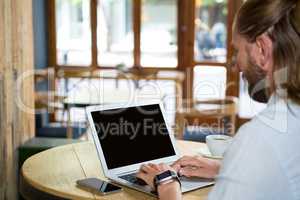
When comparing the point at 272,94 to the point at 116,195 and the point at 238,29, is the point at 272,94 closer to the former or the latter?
the point at 238,29

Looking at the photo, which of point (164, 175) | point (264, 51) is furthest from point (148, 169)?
point (264, 51)

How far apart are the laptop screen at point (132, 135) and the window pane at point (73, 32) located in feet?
14.4

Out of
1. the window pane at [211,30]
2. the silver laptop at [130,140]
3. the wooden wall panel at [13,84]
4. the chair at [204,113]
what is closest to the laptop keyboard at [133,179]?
the silver laptop at [130,140]

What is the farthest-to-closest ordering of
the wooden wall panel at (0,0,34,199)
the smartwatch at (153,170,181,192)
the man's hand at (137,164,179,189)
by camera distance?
the wooden wall panel at (0,0,34,199) → the man's hand at (137,164,179,189) → the smartwatch at (153,170,181,192)

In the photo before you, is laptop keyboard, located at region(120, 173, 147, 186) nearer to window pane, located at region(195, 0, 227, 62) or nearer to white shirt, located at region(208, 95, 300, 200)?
white shirt, located at region(208, 95, 300, 200)

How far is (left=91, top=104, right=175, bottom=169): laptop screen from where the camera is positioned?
175 centimetres

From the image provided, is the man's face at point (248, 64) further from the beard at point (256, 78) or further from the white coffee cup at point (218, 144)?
the white coffee cup at point (218, 144)

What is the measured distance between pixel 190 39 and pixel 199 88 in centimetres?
60

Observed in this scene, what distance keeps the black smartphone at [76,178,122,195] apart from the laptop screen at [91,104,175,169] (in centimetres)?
9

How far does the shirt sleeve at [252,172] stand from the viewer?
44.3 inches

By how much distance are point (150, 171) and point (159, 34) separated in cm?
450

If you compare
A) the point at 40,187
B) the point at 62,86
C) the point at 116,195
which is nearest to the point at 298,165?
the point at 116,195

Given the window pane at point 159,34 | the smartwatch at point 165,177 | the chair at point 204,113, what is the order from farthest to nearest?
1. the window pane at point 159,34
2. the chair at point 204,113
3. the smartwatch at point 165,177

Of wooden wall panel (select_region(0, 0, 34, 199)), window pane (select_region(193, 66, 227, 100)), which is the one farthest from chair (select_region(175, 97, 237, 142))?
wooden wall panel (select_region(0, 0, 34, 199))
